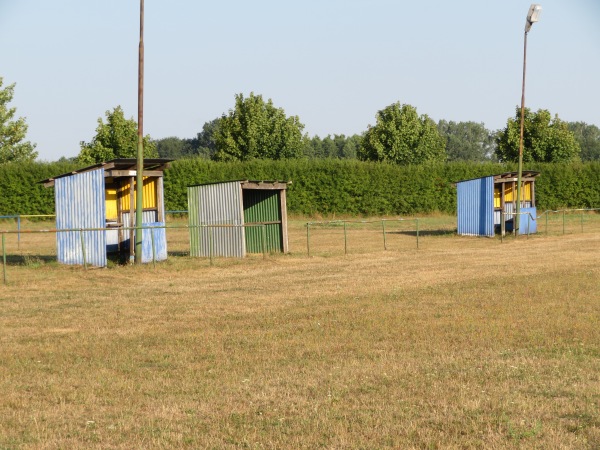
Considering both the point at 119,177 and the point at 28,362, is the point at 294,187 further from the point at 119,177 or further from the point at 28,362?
the point at 28,362

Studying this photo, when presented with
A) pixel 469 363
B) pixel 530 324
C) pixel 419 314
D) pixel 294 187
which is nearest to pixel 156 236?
pixel 419 314

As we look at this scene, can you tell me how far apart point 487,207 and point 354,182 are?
18478 millimetres

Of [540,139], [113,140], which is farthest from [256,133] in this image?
[540,139]

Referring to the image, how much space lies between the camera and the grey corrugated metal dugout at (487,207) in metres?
39.7

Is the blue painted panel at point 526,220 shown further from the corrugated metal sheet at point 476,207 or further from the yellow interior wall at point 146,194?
the yellow interior wall at point 146,194

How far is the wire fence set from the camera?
28044 mm

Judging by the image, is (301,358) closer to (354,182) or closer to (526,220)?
(526,220)

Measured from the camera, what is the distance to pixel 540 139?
72.1 metres

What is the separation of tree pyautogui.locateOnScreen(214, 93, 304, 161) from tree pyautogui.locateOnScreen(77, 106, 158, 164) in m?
7.79

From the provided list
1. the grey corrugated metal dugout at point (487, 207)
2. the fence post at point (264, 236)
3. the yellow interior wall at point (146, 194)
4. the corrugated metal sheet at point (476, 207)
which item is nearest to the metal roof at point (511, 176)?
the grey corrugated metal dugout at point (487, 207)

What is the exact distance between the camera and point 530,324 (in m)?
14.3

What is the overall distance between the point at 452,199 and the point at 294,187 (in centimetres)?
1067

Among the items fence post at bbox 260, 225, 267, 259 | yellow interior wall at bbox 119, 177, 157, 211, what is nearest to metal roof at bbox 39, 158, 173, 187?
yellow interior wall at bbox 119, 177, 157, 211

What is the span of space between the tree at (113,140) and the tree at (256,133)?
25.6 feet
